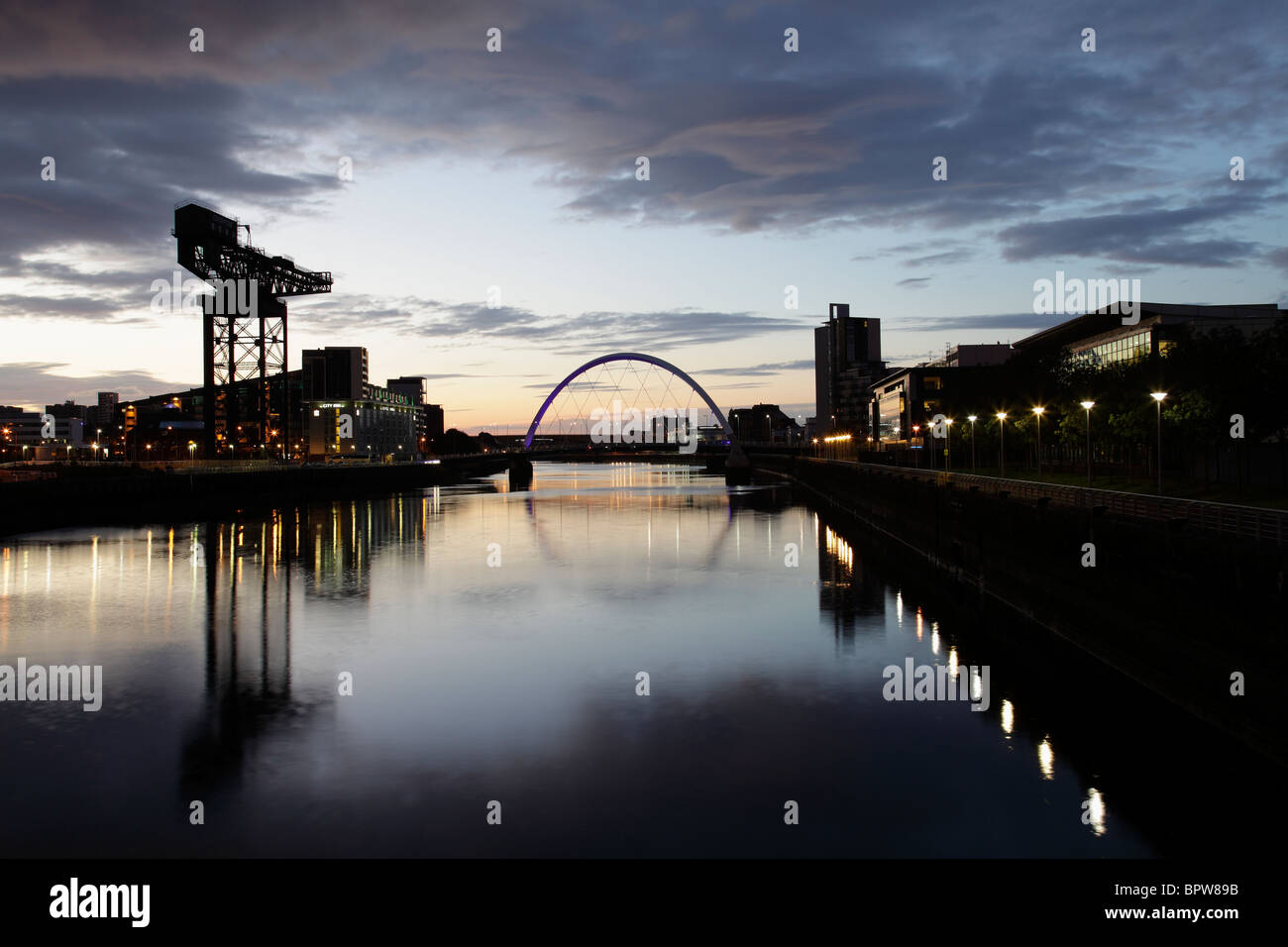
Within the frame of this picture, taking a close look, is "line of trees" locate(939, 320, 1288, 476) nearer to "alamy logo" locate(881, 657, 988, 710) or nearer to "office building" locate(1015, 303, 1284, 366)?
"office building" locate(1015, 303, 1284, 366)

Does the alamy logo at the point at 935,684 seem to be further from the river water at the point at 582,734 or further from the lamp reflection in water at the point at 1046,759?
the lamp reflection in water at the point at 1046,759

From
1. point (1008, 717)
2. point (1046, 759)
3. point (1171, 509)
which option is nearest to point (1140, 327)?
point (1171, 509)

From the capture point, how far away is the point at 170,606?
32.2 m

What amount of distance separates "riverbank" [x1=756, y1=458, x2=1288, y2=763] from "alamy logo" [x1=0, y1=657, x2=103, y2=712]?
21.3 metres

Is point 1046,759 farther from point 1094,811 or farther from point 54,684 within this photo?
point 54,684

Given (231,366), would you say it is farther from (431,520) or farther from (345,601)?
(345,601)

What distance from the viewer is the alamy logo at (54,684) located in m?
19.9

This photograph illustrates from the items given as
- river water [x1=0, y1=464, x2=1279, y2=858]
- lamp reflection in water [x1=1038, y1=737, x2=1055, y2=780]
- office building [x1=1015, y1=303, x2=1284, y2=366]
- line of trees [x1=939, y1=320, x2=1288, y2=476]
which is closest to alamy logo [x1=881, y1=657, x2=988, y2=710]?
river water [x1=0, y1=464, x2=1279, y2=858]

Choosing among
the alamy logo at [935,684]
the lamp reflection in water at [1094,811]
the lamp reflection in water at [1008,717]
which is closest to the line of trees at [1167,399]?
the alamy logo at [935,684]

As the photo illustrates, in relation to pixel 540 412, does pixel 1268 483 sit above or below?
below

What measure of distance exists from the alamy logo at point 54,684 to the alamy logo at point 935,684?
1686cm

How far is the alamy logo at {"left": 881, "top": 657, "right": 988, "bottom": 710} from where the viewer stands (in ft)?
66.2
